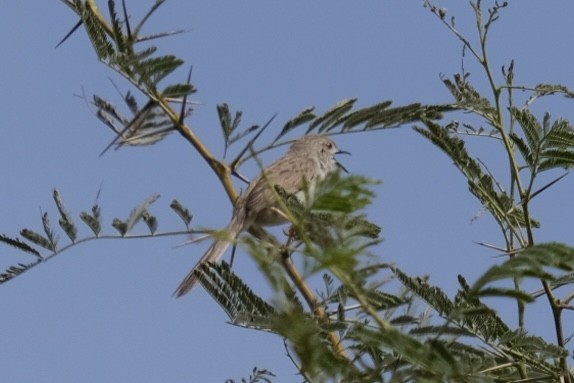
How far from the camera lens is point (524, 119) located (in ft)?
12.4

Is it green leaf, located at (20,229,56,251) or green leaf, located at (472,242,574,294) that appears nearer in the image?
green leaf, located at (472,242,574,294)

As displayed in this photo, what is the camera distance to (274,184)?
3.53 meters

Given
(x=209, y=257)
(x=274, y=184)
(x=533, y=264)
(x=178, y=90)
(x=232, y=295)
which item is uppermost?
(x=209, y=257)

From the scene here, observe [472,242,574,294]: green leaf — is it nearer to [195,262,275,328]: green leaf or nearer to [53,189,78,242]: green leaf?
[195,262,275,328]: green leaf

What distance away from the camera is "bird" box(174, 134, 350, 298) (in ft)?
13.5

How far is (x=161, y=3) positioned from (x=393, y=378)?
5.92ft

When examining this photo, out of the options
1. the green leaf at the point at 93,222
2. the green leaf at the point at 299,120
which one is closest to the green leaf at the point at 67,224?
the green leaf at the point at 93,222

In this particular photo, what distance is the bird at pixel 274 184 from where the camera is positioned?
4.11 meters

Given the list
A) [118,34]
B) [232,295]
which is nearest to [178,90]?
[118,34]

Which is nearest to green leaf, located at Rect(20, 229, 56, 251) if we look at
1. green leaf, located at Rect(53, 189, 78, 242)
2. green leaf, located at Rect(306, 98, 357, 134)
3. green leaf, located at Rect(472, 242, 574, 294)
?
green leaf, located at Rect(53, 189, 78, 242)

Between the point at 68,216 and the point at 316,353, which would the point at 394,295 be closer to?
the point at 68,216

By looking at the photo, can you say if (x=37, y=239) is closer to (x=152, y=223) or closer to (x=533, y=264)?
(x=152, y=223)

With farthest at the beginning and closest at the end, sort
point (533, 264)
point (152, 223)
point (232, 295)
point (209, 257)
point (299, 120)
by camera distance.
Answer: point (209, 257)
point (299, 120)
point (152, 223)
point (232, 295)
point (533, 264)

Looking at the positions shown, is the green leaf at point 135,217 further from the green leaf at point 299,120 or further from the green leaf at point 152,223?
the green leaf at point 299,120
